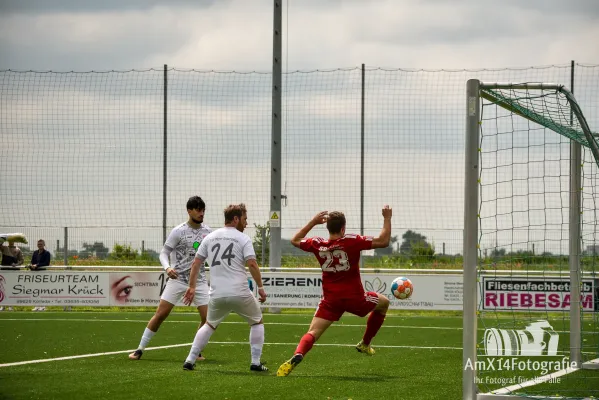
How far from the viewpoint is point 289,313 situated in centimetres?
2188

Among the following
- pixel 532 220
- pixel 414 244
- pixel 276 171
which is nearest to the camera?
pixel 532 220

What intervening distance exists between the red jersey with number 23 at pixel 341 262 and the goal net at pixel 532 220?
1316 millimetres

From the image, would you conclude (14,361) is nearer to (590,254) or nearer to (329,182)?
(590,254)

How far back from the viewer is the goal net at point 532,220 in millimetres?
8086

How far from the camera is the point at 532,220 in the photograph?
1369 centimetres

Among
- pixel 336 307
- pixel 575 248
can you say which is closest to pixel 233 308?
pixel 336 307

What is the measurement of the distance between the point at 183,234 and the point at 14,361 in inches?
100

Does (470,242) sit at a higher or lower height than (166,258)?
higher

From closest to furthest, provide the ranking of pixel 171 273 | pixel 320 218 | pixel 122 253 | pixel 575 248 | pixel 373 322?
pixel 320 218 → pixel 373 322 → pixel 575 248 → pixel 171 273 → pixel 122 253

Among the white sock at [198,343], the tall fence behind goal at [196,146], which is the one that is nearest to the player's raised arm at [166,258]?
the white sock at [198,343]

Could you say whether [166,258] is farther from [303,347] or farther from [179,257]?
[303,347]

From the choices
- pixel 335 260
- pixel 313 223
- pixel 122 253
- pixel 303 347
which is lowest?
pixel 303 347

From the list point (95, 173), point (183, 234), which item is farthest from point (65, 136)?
point (183, 234)

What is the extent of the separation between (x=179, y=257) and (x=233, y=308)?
1916 mm
